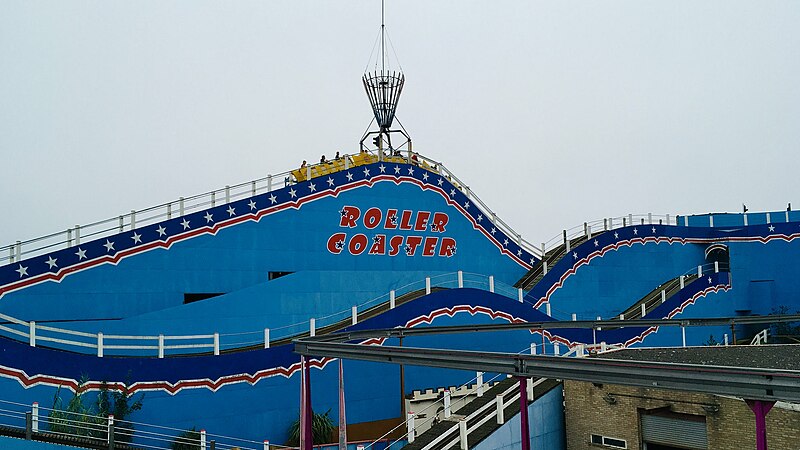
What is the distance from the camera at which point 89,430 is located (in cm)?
1736

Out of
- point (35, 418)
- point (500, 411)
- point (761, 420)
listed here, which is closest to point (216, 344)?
point (35, 418)

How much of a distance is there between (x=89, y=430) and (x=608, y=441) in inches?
469

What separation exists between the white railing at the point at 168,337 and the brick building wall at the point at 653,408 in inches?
304

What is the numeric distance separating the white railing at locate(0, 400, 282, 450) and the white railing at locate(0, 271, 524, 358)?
1.69m

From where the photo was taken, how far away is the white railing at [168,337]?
18.6 meters

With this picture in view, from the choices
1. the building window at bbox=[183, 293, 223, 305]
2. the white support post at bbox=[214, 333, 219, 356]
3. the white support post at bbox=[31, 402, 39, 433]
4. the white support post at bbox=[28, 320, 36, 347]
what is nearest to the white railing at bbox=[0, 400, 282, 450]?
the white support post at bbox=[31, 402, 39, 433]

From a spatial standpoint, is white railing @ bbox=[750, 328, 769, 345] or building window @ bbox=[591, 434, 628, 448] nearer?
building window @ bbox=[591, 434, 628, 448]

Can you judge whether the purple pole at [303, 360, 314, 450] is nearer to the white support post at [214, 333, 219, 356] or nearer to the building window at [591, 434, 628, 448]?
the building window at [591, 434, 628, 448]

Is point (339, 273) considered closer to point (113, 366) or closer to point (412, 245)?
point (412, 245)

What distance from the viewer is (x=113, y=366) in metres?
19.0

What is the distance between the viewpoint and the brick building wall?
14414 millimetres

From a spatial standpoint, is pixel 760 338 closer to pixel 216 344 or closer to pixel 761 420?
pixel 216 344

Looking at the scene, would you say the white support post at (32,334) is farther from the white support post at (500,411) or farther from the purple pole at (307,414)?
the white support post at (500,411)

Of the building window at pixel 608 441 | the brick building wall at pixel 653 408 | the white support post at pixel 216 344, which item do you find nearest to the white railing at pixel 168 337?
the white support post at pixel 216 344
